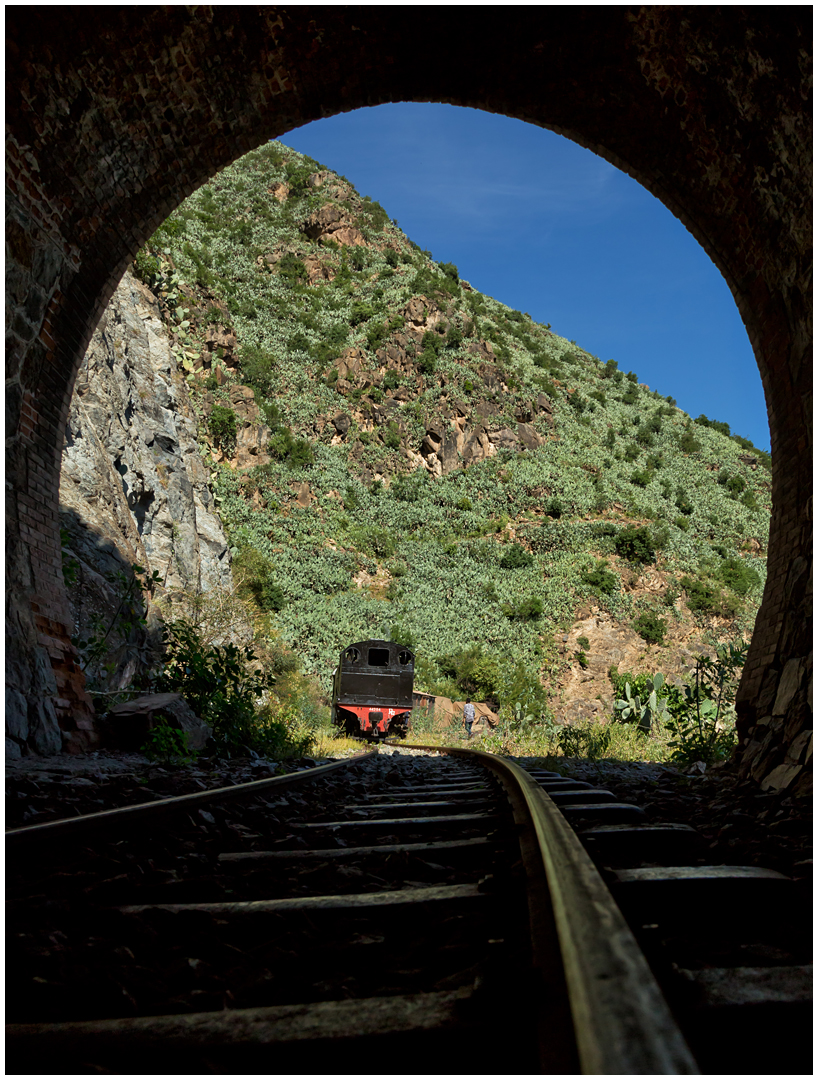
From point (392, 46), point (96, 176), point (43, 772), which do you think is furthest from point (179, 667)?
point (392, 46)

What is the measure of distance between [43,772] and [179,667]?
4491mm

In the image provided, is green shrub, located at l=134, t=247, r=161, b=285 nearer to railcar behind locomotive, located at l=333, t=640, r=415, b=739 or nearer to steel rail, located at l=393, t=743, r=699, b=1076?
railcar behind locomotive, located at l=333, t=640, r=415, b=739

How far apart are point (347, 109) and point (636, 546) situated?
3078 cm

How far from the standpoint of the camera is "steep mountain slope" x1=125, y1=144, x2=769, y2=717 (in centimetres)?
3097

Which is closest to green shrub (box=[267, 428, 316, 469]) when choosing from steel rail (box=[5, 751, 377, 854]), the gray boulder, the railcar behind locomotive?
the railcar behind locomotive

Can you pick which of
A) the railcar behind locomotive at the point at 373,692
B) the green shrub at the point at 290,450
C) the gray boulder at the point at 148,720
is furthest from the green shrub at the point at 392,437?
the gray boulder at the point at 148,720

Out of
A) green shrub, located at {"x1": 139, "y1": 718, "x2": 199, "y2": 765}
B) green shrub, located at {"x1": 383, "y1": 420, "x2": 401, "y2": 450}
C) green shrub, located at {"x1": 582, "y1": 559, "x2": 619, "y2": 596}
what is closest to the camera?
green shrub, located at {"x1": 139, "y1": 718, "x2": 199, "y2": 765}

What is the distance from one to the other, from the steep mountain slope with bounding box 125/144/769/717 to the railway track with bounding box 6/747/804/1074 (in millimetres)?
21040

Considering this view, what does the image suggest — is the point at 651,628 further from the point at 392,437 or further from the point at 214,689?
the point at 214,689

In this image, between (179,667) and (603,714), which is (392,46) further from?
(603,714)

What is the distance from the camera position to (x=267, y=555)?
33.4 metres

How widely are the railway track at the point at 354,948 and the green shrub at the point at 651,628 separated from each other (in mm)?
28768

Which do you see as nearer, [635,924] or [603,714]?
[635,924]

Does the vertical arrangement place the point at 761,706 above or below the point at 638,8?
below
